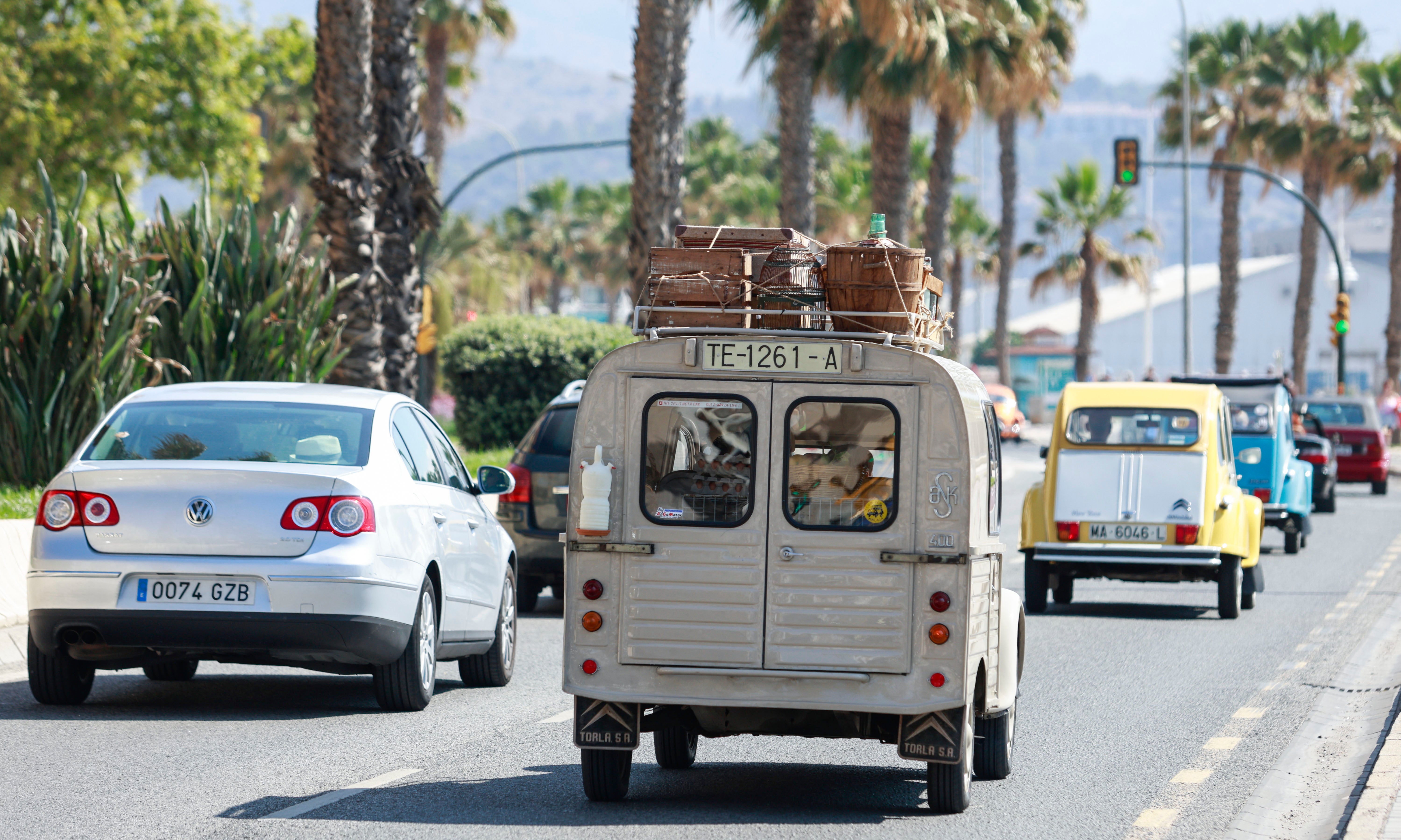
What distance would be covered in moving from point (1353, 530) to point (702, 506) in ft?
65.8

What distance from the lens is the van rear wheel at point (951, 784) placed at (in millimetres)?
7148

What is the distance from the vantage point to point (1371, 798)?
7.21 m

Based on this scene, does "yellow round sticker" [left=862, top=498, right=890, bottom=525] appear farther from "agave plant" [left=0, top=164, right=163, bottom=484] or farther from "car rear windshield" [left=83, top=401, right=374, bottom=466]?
"agave plant" [left=0, top=164, right=163, bottom=484]

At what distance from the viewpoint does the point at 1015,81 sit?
128ft

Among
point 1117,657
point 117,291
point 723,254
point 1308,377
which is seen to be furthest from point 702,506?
point 1308,377

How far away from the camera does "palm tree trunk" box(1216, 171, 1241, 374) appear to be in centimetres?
5272

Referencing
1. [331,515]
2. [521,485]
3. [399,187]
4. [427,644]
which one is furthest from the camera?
[399,187]

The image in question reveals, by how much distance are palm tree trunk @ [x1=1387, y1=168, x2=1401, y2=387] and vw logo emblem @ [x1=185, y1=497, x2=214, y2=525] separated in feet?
159

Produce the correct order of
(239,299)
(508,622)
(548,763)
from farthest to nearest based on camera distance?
(239,299)
(508,622)
(548,763)

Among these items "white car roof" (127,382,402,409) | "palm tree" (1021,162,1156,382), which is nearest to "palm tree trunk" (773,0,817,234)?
"white car roof" (127,382,402,409)

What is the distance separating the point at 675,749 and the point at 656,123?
16.1 m

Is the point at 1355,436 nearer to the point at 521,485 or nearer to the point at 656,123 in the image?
the point at 656,123

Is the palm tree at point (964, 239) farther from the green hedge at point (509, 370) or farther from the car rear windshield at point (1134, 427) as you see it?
the car rear windshield at point (1134, 427)

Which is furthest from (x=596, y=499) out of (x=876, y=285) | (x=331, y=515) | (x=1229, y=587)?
(x=1229, y=587)
